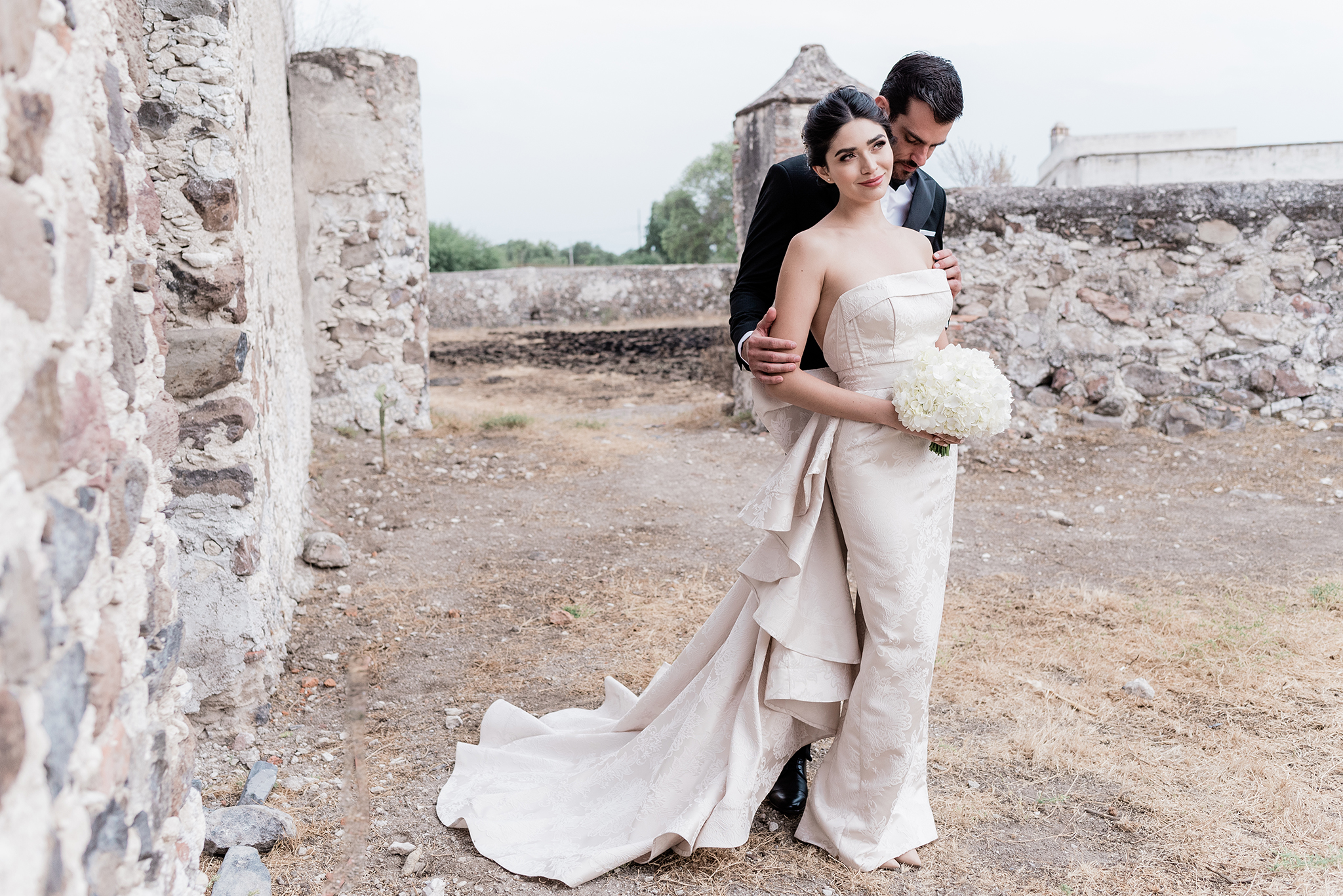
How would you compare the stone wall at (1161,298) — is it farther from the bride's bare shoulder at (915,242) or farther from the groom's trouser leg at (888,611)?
the groom's trouser leg at (888,611)

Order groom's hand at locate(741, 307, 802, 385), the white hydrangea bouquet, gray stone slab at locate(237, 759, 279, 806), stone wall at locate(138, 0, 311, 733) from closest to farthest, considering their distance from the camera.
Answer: the white hydrangea bouquet → groom's hand at locate(741, 307, 802, 385) → gray stone slab at locate(237, 759, 279, 806) → stone wall at locate(138, 0, 311, 733)

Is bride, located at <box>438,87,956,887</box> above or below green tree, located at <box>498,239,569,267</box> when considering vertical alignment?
below

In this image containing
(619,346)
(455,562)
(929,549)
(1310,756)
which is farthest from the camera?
(619,346)

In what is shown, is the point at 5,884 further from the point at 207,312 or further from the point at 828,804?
the point at 207,312

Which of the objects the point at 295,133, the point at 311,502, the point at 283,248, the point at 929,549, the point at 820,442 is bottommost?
the point at 311,502

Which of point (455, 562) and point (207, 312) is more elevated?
point (207, 312)

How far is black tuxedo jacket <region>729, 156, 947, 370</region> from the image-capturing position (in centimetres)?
257

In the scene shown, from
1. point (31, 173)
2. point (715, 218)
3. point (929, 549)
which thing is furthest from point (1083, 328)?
point (715, 218)

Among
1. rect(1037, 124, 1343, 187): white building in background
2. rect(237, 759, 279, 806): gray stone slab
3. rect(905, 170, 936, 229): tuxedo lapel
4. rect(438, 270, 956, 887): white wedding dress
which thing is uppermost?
rect(1037, 124, 1343, 187): white building in background

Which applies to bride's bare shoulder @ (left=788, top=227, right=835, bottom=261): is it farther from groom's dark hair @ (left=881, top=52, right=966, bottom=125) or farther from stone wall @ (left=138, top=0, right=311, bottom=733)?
stone wall @ (left=138, top=0, right=311, bottom=733)

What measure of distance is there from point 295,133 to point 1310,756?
291 inches

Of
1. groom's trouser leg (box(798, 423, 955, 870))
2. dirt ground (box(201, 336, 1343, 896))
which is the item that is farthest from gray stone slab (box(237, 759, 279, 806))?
groom's trouser leg (box(798, 423, 955, 870))

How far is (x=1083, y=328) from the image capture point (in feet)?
24.2

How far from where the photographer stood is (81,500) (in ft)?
4.04
